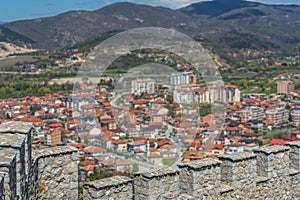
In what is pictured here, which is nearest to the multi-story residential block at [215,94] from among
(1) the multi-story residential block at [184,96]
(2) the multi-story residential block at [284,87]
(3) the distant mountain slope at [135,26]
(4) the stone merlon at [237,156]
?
(1) the multi-story residential block at [184,96]

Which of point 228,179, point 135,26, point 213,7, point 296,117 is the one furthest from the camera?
point 213,7

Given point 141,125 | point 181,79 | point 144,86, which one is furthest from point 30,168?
point 144,86

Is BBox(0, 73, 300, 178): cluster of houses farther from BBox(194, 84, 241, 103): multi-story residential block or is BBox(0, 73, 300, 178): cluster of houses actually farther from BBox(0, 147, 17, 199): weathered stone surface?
BBox(0, 147, 17, 199): weathered stone surface

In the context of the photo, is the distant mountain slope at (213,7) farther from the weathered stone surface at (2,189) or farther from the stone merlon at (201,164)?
the weathered stone surface at (2,189)

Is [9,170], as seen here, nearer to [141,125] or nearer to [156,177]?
[156,177]

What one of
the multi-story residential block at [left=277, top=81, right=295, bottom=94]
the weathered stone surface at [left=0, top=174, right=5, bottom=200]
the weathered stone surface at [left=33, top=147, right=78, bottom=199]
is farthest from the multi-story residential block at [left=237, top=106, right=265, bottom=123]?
the weathered stone surface at [left=0, top=174, right=5, bottom=200]

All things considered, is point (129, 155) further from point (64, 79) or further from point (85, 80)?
point (64, 79)
